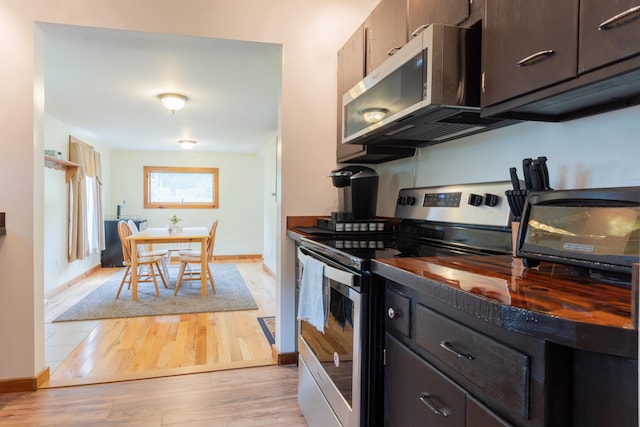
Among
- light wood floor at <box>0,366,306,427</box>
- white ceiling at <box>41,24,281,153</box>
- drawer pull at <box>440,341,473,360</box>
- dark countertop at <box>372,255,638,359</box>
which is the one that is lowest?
light wood floor at <box>0,366,306,427</box>

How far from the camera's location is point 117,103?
3.90 meters

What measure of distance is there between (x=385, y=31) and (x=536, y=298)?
1.55m

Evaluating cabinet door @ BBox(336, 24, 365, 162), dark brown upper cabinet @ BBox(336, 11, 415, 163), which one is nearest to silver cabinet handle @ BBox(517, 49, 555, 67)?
dark brown upper cabinet @ BBox(336, 11, 415, 163)

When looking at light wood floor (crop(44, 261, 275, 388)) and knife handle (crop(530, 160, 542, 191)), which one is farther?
light wood floor (crop(44, 261, 275, 388))

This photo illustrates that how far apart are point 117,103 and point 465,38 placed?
12.2 feet

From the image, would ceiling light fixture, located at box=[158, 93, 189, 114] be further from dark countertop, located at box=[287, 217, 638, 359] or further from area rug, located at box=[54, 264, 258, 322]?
dark countertop, located at box=[287, 217, 638, 359]

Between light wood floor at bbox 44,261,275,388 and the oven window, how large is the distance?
108 centimetres

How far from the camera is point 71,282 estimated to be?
16.4 feet

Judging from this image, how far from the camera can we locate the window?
7.20 metres

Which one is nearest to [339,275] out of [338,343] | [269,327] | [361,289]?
[361,289]

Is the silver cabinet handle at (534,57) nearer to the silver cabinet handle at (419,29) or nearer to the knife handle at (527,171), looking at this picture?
the knife handle at (527,171)

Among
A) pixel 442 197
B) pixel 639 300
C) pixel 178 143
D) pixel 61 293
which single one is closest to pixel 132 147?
pixel 178 143

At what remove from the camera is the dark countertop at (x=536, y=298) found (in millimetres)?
545

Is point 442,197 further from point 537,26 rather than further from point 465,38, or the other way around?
point 537,26
